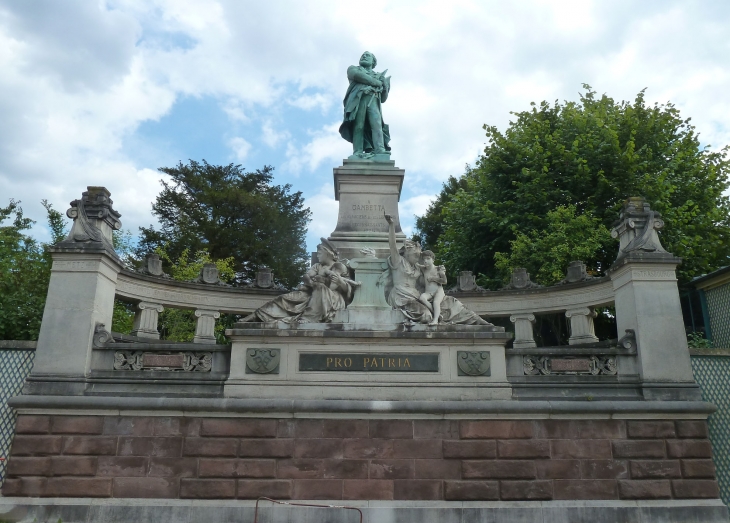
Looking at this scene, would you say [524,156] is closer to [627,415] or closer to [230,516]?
[627,415]

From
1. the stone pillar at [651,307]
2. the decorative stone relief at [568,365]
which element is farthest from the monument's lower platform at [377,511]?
the decorative stone relief at [568,365]

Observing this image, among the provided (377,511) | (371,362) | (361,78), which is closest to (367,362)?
(371,362)

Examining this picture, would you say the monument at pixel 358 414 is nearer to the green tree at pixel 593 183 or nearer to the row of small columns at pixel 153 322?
the row of small columns at pixel 153 322

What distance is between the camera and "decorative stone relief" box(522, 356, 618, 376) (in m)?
12.2

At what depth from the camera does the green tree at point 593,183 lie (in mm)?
22625

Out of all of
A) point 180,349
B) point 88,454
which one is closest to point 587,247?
point 180,349

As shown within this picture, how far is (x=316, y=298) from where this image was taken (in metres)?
12.8

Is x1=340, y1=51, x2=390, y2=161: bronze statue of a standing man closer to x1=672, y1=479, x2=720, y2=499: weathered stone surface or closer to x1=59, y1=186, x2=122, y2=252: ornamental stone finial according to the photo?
x1=59, y1=186, x2=122, y2=252: ornamental stone finial

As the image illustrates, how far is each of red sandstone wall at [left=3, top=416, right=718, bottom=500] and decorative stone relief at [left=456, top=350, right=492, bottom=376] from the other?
1.02m

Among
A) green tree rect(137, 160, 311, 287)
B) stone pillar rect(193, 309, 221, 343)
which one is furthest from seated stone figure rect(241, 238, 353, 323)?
green tree rect(137, 160, 311, 287)

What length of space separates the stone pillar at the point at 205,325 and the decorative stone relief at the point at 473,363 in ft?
29.7

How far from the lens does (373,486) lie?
11344 mm

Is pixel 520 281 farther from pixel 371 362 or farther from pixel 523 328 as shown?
pixel 371 362

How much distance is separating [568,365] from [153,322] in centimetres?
1189
